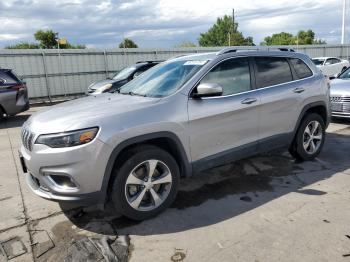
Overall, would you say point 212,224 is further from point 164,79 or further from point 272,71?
point 272,71

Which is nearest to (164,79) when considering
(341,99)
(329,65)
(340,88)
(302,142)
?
(302,142)

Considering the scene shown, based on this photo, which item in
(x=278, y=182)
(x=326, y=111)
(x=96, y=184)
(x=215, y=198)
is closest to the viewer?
(x=96, y=184)

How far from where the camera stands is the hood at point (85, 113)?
10.6 ft

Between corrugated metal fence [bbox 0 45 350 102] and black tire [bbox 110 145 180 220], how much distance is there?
44.6 feet

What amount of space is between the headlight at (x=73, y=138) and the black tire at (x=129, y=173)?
0.44 m

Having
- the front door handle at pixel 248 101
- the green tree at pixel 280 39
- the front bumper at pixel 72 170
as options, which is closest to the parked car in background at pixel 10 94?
the front bumper at pixel 72 170

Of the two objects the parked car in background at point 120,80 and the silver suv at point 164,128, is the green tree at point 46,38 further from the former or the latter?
the silver suv at point 164,128

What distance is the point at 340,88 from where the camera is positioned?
807cm

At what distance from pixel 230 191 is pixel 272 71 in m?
1.71

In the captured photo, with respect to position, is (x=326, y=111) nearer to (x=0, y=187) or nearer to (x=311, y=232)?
(x=311, y=232)

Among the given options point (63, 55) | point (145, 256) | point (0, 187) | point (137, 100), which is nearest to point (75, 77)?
point (63, 55)

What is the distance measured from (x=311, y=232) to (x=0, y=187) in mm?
3977

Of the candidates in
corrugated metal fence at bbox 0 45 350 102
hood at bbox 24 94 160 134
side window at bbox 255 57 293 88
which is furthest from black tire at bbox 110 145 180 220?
corrugated metal fence at bbox 0 45 350 102

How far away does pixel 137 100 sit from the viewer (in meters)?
3.78
